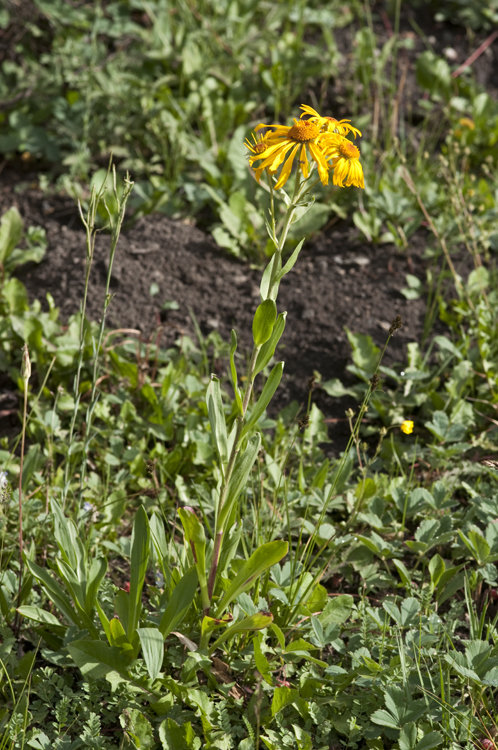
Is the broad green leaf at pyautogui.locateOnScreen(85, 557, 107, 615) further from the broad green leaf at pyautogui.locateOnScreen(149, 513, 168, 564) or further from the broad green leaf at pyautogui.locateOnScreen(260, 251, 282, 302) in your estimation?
the broad green leaf at pyautogui.locateOnScreen(260, 251, 282, 302)

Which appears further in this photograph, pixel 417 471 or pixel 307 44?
pixel 307 44

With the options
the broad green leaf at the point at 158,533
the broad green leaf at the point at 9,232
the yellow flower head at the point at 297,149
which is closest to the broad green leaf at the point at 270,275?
the yellow flower head at the point at 297,149

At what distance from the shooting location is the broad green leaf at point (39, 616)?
1.47 meters

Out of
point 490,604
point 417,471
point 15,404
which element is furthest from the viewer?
point 15,404

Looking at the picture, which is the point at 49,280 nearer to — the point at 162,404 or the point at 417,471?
the point at 162,404

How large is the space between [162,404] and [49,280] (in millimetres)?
897

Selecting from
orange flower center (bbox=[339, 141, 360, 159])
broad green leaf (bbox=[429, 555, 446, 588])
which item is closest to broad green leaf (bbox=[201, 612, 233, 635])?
broad green leaf (bbox=[429, 555, 446, 588])

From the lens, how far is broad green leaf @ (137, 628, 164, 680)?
1378 mm

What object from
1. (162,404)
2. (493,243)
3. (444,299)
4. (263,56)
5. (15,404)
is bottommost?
(15,404)

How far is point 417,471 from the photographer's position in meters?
2.22

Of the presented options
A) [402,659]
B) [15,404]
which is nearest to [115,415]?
[15,404]

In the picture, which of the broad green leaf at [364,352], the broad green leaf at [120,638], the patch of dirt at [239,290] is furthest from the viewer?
the patch of dirt at [239,290]

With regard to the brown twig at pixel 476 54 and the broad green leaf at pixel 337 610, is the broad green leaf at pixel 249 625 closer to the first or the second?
the broad green leaf at pixel 337 610

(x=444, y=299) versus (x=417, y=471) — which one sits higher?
(x=444, y=299)
